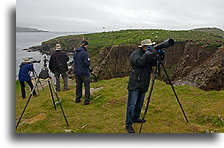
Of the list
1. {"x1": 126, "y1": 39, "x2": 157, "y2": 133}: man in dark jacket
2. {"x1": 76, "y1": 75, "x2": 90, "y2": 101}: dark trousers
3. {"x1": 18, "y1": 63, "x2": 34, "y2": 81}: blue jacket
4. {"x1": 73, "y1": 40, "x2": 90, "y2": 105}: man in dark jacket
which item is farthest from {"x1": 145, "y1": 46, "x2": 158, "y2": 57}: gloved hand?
{"x1": 18, "y1": 63, "x2": 34, "y2": 81}: blue jacket

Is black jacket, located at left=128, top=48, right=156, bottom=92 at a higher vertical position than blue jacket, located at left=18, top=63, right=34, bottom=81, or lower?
higher

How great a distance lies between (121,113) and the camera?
6199 mm

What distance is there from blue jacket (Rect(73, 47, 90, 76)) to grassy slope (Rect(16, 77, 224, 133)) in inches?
46.9

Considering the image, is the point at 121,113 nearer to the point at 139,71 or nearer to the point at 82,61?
the point at 139,71

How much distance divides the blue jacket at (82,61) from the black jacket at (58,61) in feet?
7.51

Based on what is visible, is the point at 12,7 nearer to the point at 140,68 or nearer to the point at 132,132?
the point at 140,68

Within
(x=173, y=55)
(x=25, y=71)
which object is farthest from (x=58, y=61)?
(x=173, y=55)

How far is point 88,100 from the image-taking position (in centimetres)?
735

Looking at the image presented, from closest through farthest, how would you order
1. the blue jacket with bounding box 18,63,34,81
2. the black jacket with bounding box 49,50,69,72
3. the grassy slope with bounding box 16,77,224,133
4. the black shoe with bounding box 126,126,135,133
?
the black shoe with bounding box 126,126,135,133 < the grassy slope with bounding box 16,77,224,133 < the blue jacket with bounding box 18,63,34,81 < the black jacket with bounding box 49,50,69,72

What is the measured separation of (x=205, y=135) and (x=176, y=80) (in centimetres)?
730

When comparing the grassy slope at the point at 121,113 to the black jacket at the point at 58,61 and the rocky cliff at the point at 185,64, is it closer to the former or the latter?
the black jacket at the point at 58,61

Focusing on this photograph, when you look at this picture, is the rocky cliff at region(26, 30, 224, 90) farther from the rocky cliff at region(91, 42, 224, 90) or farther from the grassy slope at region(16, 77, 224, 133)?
the grassy slope at region(16, 77, 224, 133)

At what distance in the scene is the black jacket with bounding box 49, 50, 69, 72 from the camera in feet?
29.8

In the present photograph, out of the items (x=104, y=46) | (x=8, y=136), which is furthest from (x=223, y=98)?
(x=104, y=46)
